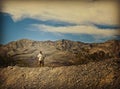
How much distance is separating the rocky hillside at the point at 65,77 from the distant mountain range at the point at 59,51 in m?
0.12

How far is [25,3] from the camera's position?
6.70 metres

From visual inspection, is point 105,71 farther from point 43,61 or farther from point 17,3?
point 17,3

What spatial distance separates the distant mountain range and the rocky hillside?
119 mm

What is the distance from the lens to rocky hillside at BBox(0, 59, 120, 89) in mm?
6355

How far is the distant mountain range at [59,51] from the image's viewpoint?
649 centimetres

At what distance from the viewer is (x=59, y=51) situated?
21.4ft

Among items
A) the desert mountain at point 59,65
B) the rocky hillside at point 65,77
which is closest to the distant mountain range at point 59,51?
the desert mountain at point 59,65

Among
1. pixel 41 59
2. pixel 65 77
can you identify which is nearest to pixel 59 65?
pixel 65 77

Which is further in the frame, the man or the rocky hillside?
the man

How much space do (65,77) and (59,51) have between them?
0.53 meters

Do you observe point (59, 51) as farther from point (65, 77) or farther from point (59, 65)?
point (65, 77)

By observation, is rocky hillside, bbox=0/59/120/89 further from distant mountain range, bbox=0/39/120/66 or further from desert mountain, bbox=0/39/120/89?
distant mountain range, bbox=0/39/120/66

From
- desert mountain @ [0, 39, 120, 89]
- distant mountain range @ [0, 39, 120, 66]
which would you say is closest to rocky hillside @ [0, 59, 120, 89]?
desert mountain @ [0, 39, 120, 89]

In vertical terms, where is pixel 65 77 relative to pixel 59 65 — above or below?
below
